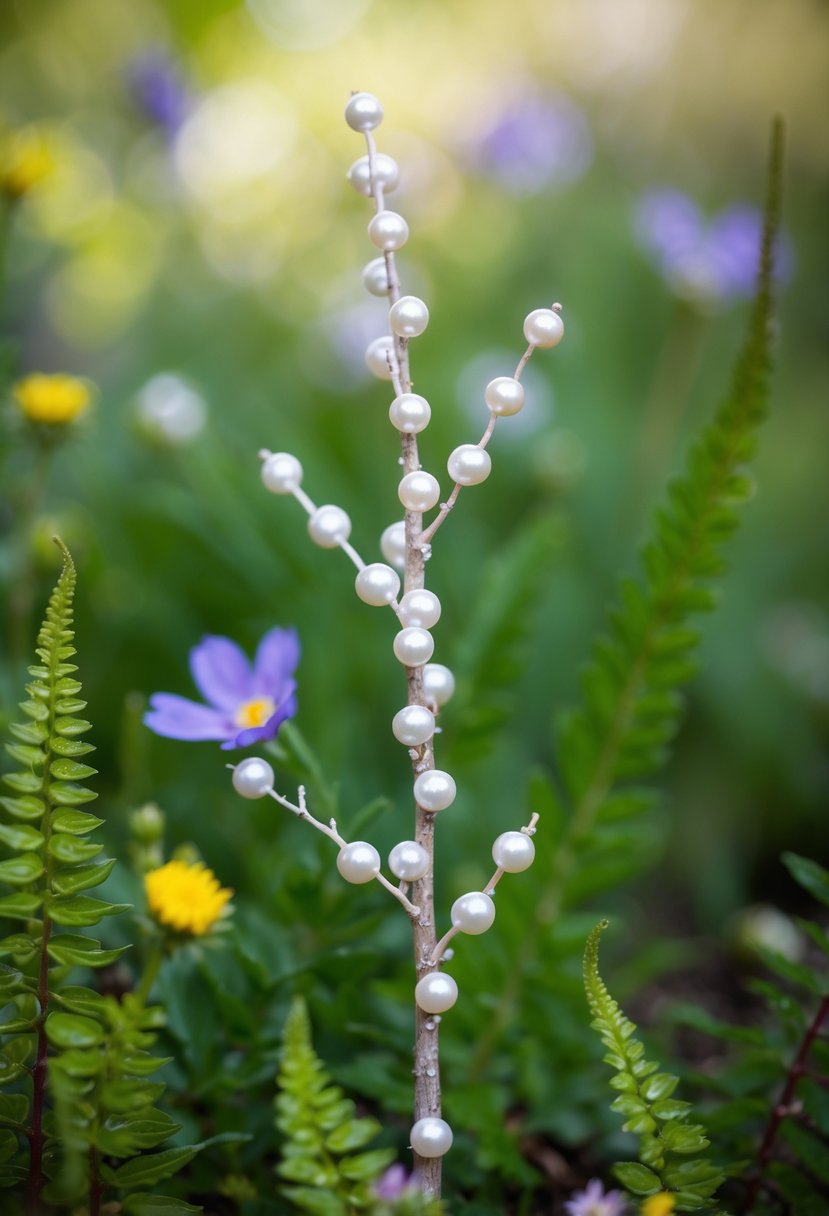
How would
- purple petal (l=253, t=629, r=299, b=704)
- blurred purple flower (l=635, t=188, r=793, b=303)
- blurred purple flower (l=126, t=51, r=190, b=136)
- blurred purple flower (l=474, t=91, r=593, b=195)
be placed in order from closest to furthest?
purple petal (l=253, t=629, r=299, b=704) < blurred purple flower (l=635, t=188, r=793, b=303) < blurred purple flower (l=126, t=51, r=190, b=136) < blurred purple flower (l=474, t=91, r=593, b=195)

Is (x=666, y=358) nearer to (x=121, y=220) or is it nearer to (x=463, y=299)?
(x=463, y=299)

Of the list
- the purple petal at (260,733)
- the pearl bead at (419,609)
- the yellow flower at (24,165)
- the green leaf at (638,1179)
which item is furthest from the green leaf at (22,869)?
the yellow flower at (24,165)

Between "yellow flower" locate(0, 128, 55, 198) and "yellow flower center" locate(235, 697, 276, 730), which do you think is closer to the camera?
"yellow flower center" locate(235, 697, 276, 730)

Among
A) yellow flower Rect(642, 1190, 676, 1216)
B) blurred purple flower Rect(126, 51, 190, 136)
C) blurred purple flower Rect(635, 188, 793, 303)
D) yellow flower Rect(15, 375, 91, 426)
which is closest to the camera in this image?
yellow flower Rect(642, 1190, 676, 1216)

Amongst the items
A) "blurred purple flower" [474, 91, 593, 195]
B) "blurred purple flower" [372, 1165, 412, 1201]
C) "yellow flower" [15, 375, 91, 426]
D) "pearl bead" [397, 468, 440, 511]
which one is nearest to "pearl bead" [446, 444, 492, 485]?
"pearl bead" [397, 468, 440, 511]

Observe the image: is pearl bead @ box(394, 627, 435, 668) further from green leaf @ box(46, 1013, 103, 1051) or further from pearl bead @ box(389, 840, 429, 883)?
green leaf @ box(46, 1013, 103, 1051)

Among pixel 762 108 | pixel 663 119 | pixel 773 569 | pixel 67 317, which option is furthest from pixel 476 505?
pixel 762 108
